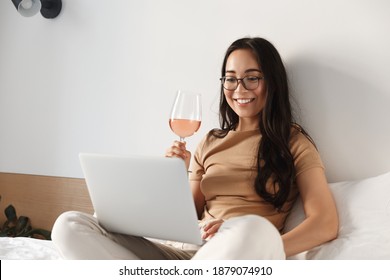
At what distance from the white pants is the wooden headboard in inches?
42.2

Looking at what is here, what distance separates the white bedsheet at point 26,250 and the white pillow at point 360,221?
0.86 metres

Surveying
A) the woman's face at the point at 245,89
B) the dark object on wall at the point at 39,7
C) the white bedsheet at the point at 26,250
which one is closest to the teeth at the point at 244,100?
the woman's face at the point at 245,89

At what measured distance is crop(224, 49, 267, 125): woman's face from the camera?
1784 mm

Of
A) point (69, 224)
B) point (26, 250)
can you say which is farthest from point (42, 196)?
point (69, 224)

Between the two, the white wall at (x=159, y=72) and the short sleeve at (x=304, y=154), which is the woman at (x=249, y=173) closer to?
the short sleeve at (x=304, y=154)

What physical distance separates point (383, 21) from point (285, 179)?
610mm

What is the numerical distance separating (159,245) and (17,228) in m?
1.60

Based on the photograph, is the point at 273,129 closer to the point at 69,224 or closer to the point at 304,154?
the point at 304,154

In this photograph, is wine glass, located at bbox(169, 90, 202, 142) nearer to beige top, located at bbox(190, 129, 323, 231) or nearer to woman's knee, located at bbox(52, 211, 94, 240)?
beige top, located at bbox(190, 129, 323, 231)

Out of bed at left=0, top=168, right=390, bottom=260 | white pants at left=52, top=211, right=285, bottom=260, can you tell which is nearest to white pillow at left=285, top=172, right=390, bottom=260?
bed at left=0, top=168, right=390, bottom=260

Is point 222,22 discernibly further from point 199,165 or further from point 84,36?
point 84,36

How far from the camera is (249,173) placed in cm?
170

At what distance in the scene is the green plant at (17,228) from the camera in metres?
2.70
